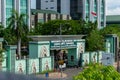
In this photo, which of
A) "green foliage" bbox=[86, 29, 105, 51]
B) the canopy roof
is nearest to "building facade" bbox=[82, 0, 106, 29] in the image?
"green foliage" bbox=[86, 29, 105, 51]

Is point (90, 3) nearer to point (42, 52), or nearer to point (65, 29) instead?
point (65, 29)

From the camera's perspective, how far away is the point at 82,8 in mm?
99562

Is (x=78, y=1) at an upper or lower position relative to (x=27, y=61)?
upper

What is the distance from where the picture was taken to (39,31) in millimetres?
65375

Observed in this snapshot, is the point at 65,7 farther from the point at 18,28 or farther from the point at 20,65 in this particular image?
the point at 20,65

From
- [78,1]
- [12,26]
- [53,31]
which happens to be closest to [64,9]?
[78,1]

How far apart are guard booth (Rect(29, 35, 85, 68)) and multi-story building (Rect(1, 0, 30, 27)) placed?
1892cm

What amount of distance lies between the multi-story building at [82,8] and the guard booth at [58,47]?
52.6m

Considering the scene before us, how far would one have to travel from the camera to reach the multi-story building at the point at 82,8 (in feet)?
327

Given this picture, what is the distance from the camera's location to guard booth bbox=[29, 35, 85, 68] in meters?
38.7

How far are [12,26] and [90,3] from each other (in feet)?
200

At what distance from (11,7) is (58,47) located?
102 ft

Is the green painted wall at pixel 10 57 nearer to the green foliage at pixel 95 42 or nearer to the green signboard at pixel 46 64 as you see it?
the green signboard at pixel 46 64

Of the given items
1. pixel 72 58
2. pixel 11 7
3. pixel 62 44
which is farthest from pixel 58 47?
pixel 11 7
